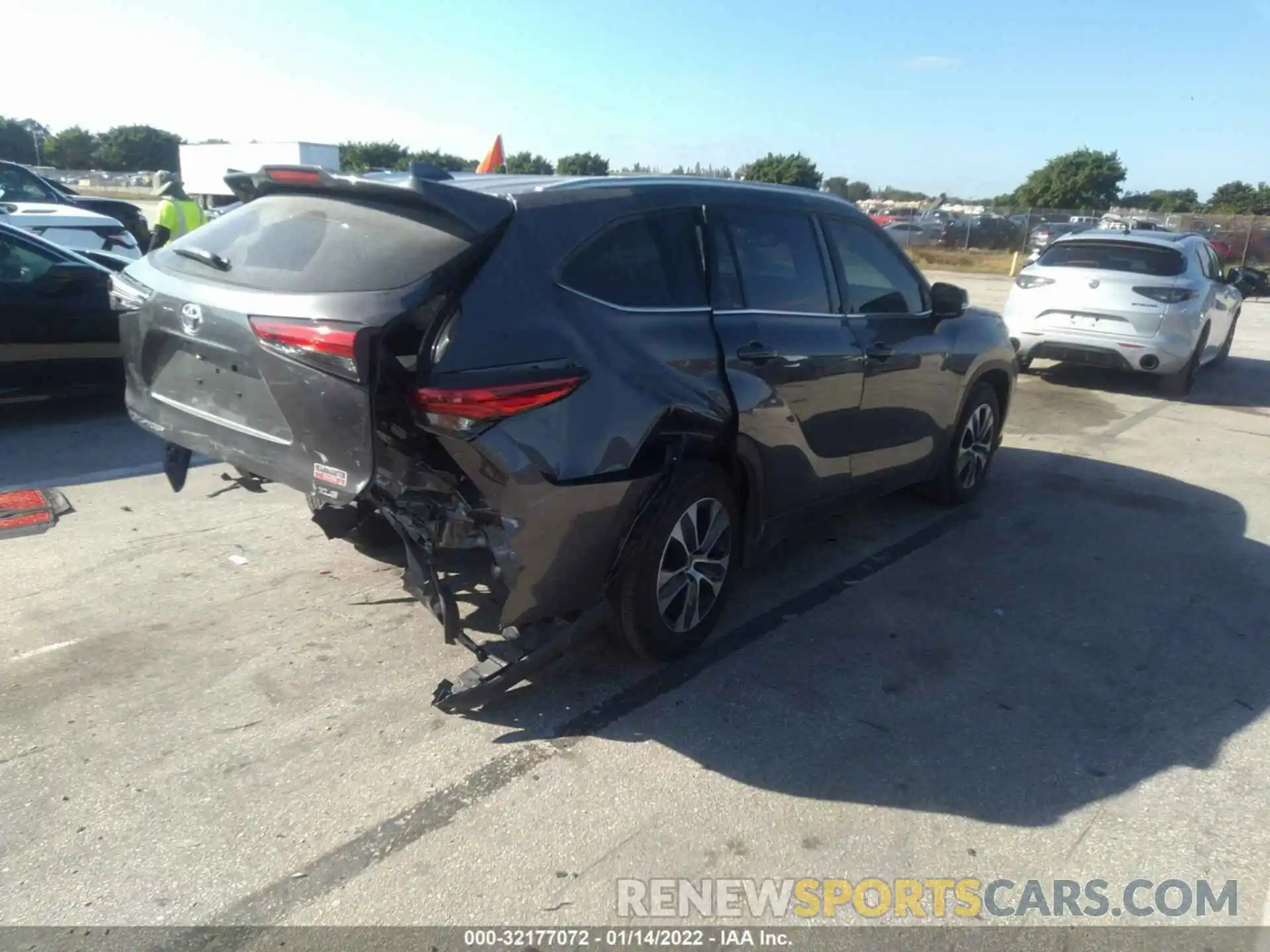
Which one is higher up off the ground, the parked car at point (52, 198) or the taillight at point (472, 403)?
the taillight at point (472, 403)

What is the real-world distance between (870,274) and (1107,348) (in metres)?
6.03

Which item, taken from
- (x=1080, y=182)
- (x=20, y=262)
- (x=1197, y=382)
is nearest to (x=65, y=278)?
(x=20, y=262)

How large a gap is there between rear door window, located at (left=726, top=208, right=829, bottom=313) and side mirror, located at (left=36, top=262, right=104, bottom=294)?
5660mm

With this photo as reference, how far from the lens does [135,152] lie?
244 feet

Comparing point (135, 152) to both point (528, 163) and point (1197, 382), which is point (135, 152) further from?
point (1197, 382)

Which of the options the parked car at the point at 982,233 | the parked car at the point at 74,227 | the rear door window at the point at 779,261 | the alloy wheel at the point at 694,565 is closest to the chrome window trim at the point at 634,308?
the rear door window at the point at 779,261

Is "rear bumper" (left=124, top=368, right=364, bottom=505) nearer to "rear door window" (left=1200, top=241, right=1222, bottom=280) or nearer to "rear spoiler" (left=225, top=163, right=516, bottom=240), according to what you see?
"rear spoiler" (left=225, top=163, right=516, bottom=240)

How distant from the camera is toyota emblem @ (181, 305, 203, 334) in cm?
351

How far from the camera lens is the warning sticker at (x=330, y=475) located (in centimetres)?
318

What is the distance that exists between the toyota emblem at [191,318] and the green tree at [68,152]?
8425 centimetres

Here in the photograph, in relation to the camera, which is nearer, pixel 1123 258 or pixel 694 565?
pixel 694 565

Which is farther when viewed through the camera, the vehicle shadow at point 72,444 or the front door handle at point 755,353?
the vehicle shadow at point 72,444

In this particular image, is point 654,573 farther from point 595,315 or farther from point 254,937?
point 254,937

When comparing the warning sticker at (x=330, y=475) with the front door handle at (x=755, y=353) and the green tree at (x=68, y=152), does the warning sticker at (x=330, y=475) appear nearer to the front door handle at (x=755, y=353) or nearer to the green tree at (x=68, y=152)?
the front door handle at (x=755, y=353)
